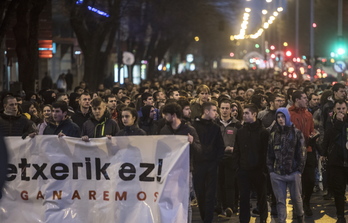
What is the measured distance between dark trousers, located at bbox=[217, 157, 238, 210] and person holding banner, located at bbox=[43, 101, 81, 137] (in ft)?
8.47

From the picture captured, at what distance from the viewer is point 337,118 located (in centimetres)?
1203

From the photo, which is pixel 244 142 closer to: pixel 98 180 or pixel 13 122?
pixel 98 180

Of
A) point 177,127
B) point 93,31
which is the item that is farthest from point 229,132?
point 93,31

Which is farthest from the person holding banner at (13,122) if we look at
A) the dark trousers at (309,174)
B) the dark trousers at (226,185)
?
the dark trousers at (309,174)

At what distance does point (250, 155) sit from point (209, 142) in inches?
21.2

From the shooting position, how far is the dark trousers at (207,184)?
36.7ft

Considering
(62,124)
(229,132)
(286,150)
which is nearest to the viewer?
(286,150)

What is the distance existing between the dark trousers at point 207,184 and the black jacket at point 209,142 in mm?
87

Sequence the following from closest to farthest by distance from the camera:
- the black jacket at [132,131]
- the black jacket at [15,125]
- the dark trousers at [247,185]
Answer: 1. the black jacket at [132,131]
2. the dark trousers at [247,185]
3. the black jacket at [15,125]

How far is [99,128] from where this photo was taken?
36.8 feet

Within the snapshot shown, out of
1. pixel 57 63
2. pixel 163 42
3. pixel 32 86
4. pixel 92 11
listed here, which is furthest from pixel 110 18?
pixel 163 42

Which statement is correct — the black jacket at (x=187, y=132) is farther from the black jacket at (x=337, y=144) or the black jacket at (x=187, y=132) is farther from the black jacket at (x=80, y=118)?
the black jacket at (x=80, y=118)

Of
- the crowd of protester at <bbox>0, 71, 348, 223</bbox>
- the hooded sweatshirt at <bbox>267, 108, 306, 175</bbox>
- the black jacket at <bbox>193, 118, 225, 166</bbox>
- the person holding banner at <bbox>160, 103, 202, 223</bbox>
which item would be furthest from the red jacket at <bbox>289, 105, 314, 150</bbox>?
the person holding banner at <bbox>160, 103, 202, 223</bbox>

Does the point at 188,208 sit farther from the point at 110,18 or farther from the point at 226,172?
the point at 110,18
